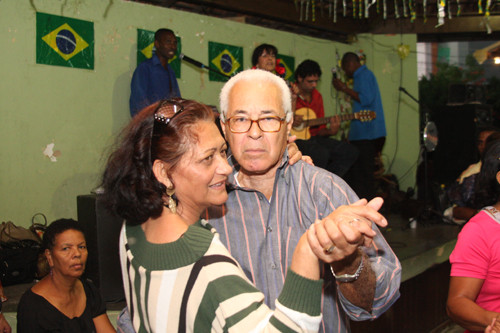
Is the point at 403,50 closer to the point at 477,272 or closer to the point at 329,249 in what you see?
the point at 477,272

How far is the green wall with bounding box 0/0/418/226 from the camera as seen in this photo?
4133 mm

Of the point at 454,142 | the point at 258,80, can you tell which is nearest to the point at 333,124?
the point at 454,142

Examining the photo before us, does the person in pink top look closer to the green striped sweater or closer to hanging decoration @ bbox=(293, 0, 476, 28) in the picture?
the green striped sweater

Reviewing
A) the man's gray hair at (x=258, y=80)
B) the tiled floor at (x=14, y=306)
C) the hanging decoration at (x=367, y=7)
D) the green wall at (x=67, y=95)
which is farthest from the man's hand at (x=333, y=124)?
the man's gray hair at (x=258, y=80)

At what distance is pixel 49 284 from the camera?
2.58 m

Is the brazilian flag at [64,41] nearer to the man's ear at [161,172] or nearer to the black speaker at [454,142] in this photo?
the man's ear at [161,172]

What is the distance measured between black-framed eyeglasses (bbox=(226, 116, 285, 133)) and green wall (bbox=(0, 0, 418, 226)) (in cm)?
→ 205

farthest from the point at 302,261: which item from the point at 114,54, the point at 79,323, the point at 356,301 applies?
the point at 114,54

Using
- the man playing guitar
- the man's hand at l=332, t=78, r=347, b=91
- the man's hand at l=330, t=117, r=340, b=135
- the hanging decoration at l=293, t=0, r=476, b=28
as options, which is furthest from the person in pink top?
the man's hand at l=332, t=78, r=347, b=91

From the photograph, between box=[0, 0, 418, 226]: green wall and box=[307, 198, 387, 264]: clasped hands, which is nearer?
box=[307, 198, 387, 264]: clasped hands

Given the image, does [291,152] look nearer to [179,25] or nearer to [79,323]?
[79,323]

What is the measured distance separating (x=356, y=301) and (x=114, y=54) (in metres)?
4.24

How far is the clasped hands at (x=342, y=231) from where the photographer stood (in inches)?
40.3

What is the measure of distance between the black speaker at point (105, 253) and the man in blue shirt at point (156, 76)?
165 centimetres
